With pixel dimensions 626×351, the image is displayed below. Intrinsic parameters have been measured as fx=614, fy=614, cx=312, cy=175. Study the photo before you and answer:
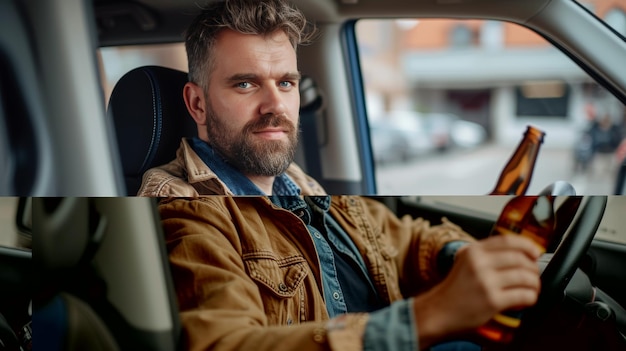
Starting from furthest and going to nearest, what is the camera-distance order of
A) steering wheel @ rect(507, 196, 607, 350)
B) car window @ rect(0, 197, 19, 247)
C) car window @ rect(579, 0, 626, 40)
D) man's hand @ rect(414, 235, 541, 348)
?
1. car window @ rect(0, 197, 19, 247)
2. car window @ rect(579, 0, 626, 40)
3. steering wheel @ rect(507, 196, 607, 350)
4. man's hand @ rect(414, 235, 541, 348)

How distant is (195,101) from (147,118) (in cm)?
15

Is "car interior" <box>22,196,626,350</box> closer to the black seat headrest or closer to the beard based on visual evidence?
the black seat headrest

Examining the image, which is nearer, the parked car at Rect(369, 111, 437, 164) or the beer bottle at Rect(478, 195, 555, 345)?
the beer bottle at Rect(478, 195, 555, 345)

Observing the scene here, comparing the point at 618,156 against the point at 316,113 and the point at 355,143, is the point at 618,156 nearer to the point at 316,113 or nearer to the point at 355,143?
the point at 355,143

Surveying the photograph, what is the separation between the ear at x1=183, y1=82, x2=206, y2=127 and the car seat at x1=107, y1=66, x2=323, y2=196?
1cm

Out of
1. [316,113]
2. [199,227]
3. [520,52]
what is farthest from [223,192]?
[520,52]

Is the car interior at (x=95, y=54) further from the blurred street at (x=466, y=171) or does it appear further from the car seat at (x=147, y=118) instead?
the blurred street at (x=466, y=171)

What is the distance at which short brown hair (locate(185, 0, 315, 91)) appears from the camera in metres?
1.71

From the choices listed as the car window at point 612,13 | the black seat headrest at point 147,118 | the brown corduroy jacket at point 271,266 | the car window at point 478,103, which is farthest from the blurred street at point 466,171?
the black seat headrest at point 147,118

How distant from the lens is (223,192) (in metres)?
1.75

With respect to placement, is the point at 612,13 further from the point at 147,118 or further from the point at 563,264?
the point at 147,118

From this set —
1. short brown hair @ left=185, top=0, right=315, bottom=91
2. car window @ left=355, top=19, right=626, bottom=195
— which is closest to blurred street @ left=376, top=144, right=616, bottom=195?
car window @ left=355, top=19, right=626, bottom=195

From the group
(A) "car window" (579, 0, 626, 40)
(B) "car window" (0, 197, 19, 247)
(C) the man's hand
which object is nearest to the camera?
(C) the man's hand

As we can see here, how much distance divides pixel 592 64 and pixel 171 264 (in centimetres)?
136
